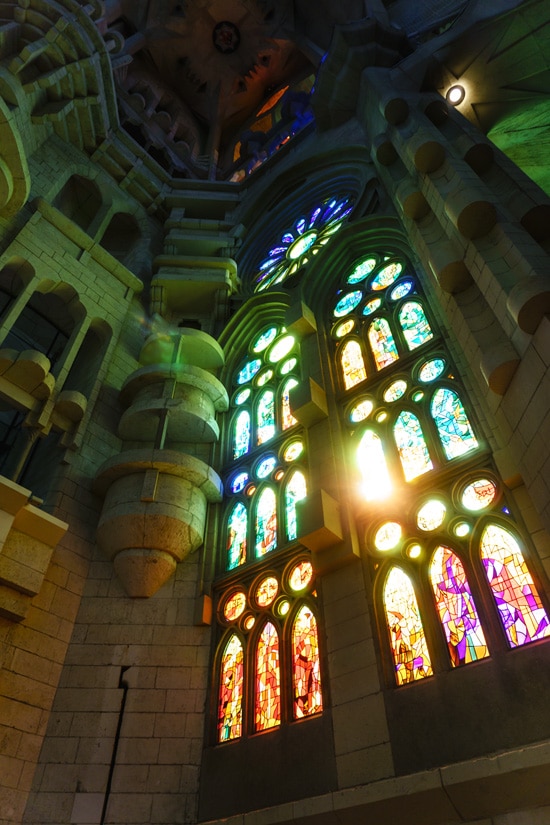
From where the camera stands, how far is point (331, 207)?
1341cm

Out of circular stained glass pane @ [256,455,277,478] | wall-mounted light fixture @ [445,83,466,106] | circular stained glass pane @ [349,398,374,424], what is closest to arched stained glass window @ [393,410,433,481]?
circular stained glass pane @ [349,398,374,424]

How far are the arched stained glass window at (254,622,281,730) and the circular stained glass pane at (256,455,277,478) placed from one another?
2364 millimetres

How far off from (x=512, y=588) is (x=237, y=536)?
166 inches

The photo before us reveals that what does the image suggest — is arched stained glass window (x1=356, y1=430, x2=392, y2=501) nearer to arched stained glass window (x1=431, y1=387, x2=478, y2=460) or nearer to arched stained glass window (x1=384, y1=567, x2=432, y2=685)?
arched stained glass window (x1=431, y1=387, x2=478, y2=460)

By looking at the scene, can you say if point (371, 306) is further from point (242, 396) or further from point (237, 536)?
point (237, 536)

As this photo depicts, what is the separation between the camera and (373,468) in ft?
24.0

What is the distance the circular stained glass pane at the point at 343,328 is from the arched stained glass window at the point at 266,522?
2.83 metres

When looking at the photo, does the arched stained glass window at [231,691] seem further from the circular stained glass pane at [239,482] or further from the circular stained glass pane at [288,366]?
the circular stained glass pane at [288,366]

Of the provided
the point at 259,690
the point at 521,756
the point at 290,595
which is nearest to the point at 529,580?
the point at 521,756

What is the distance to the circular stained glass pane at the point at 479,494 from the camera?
5905 mm

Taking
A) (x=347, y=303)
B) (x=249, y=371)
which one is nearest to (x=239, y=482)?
(x=249, y=371)

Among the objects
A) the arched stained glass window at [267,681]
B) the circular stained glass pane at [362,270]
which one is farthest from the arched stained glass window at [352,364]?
the arched stained glass window at [267,681]

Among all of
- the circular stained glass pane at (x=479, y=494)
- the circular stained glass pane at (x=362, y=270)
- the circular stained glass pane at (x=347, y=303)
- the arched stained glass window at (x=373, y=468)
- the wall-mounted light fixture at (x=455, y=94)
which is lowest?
the circular stained glass pane at (x=479, y=494)

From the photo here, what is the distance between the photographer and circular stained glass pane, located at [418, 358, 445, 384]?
7.49 m
